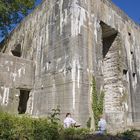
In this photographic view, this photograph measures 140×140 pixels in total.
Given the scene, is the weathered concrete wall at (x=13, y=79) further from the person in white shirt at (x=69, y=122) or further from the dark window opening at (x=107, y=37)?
the dark window opening at (x=107, y=37)

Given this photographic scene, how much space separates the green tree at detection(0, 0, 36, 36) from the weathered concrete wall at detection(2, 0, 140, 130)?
1691mm

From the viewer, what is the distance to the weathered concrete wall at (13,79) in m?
10.9

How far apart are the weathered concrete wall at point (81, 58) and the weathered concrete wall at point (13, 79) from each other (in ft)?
1.90

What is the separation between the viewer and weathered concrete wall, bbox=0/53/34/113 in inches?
430

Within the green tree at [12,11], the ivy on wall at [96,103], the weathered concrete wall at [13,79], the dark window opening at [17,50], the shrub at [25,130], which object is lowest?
the shrub at [25,130]

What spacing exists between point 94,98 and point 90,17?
464 centimetres

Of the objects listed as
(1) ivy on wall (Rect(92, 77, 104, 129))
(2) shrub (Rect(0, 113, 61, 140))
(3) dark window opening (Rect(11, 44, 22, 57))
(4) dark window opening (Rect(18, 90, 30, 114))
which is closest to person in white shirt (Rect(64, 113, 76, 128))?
(1) ivy on wall (Rect(92, 77, 104, 129))

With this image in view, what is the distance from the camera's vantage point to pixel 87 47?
Result: 10.2 meters

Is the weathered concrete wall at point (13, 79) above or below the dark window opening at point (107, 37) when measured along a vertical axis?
below

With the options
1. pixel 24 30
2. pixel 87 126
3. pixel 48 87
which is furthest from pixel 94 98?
pixel 24 30

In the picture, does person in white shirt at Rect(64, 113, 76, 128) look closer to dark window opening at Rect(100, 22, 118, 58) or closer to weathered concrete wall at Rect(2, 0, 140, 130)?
weathered concrete wall at Rect(2, 0, 140, 130)

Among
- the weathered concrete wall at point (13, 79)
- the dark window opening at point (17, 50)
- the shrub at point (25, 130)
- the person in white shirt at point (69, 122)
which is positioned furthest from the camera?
the dark window opening at point (17, 50)

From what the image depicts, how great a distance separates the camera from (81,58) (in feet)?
32.1

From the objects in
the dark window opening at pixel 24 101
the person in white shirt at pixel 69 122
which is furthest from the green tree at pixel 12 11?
the person in white shirt at pixel 69 122
